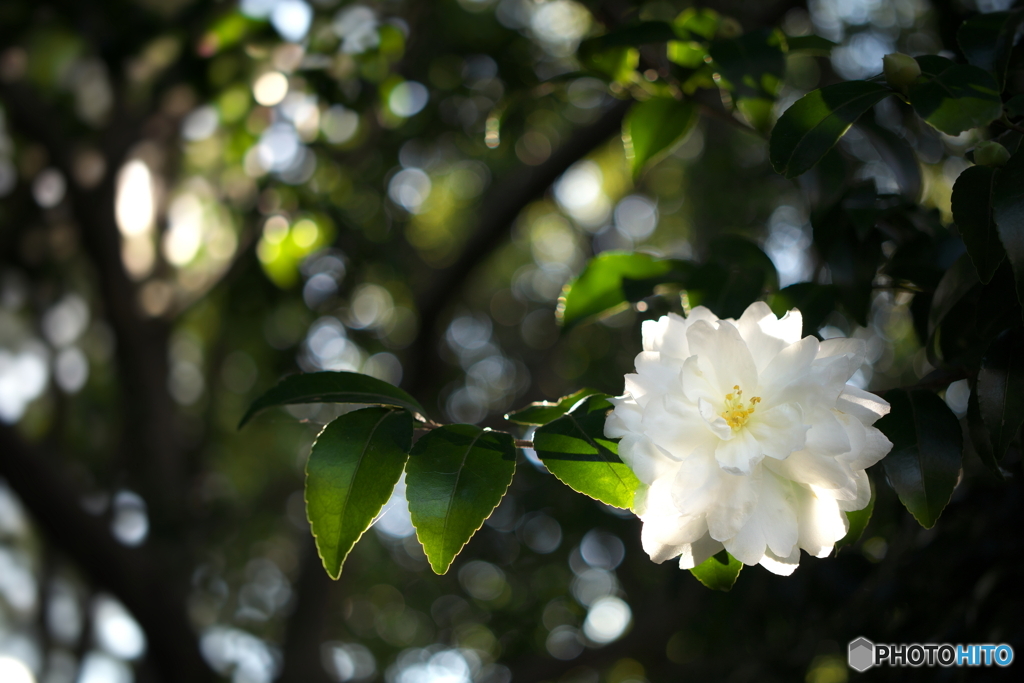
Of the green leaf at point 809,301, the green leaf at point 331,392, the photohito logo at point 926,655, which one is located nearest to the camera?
the green leaf at point 331,392

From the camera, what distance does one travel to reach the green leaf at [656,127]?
98 centimetres

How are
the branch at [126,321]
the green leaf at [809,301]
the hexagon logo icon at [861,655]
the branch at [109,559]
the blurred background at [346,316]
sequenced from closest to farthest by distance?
1. the green leaf at [809,301]
2. the hexagon logo icon at [861,655]
3. the blurred background at [346,316]
4. the branch at [109,559]
5. the branch at [126,321]

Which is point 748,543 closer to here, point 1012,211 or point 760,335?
point 760,335

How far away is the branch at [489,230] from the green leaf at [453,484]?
1.79 meters

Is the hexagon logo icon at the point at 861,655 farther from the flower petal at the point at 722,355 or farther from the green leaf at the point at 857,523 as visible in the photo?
the flower petal at the point at 722,355

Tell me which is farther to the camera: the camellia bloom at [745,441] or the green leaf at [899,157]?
the green leaf at [899,157]

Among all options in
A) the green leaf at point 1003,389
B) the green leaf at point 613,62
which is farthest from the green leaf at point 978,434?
the green leaf at point 613,62

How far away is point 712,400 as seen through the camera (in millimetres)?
584

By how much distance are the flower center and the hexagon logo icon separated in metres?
0.93

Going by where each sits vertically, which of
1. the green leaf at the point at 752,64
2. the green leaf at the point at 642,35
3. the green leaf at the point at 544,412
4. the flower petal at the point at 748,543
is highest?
the green leaf at the point at 642,35

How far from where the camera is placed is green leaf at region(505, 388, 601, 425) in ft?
2.09

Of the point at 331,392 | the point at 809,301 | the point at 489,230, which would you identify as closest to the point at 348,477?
the point at 331,392

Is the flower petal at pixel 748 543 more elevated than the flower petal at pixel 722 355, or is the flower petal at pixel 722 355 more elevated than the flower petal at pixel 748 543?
the flower petal at pixel 722 355

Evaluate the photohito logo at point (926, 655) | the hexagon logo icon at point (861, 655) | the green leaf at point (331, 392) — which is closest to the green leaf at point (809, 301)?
the green leaf at point (331, 392)
